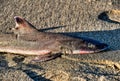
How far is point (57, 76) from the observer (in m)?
4.73

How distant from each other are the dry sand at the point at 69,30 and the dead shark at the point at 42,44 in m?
0.10

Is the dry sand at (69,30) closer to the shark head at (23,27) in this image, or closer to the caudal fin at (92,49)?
the caudal fin at (92,49)

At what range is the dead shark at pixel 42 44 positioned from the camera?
17.6 ft

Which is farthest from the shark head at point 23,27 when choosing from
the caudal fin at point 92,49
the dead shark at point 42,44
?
the caudal fin at point 92,49

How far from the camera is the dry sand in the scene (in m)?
4.79

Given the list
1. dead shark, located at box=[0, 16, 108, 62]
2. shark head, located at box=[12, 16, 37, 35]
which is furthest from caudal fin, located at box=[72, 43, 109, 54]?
shark head, located at box=[12, 16, 37, 35]

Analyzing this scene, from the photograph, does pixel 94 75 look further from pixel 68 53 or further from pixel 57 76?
pixel 68 53

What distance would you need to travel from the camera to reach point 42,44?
5516 millimetres

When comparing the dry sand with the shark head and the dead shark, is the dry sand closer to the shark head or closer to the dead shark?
the dead shark

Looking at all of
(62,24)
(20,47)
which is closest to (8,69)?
(20,47)

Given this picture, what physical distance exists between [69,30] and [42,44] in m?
0.76

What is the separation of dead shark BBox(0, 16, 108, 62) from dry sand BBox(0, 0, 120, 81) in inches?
3.9

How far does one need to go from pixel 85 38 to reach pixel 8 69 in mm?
1164

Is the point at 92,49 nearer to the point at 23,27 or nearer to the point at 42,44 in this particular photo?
the point at 42,44
